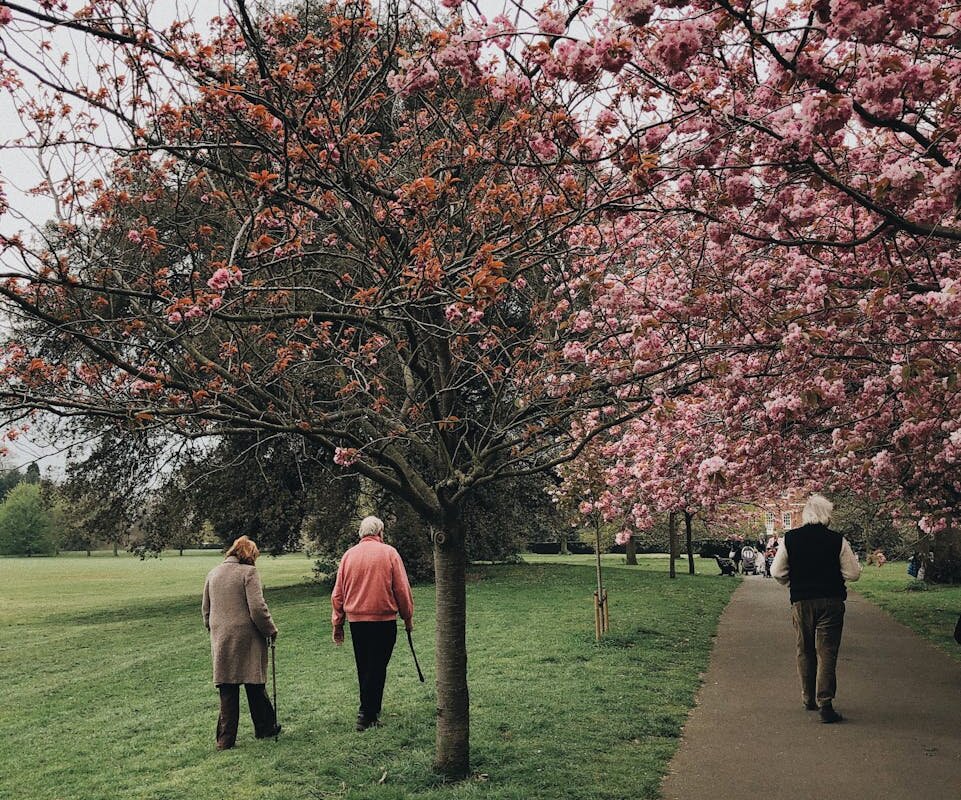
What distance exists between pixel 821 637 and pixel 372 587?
13.2ft

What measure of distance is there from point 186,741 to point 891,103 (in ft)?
24.8

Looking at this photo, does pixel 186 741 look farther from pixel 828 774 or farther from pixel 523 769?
pixel 828 774

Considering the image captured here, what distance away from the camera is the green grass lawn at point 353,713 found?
Answer: 20.0ft

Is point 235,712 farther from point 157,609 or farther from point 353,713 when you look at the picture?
point 157,609

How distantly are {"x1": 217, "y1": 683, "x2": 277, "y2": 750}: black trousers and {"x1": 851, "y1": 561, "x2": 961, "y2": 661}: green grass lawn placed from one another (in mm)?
9025


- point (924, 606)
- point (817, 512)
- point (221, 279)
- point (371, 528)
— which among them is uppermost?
point (221, 279)

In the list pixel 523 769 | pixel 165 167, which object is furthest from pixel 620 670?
pixel 165 167

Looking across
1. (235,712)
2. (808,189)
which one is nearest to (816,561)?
(808,189)

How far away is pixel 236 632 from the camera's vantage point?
23.2 feet

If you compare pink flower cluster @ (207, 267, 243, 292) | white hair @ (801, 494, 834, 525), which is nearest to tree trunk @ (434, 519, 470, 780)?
pink flower cluster @ (207, 267, 243, 292)

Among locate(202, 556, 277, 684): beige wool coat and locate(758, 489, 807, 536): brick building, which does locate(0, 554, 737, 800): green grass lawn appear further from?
locate(758, 489, 807, 536): brick building

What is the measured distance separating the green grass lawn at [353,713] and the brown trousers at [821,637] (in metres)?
1.29

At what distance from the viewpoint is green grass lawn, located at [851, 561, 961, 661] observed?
44.0ft

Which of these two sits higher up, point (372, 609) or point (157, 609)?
point (372, 609)
